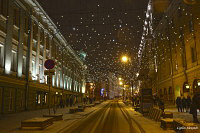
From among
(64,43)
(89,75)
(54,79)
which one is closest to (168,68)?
(54,79)

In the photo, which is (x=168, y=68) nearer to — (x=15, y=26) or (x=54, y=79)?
(x=54, y=79)

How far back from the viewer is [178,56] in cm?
3397

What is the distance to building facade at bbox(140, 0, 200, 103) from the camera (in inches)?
1037

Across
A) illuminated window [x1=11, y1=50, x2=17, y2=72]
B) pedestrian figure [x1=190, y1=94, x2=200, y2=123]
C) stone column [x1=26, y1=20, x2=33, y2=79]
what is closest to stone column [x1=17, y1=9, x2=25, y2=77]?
illuminated window [x1=11, y1=50, x2=17, y2=72]

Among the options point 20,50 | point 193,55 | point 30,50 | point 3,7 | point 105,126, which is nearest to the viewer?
point 105,126

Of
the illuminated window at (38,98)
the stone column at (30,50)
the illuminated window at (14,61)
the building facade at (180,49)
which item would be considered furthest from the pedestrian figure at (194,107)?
the illuminated window at (38,98)

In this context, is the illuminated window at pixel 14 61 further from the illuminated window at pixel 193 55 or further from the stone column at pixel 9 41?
the illuminated window at pixel 193 55

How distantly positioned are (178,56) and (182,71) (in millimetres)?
3085

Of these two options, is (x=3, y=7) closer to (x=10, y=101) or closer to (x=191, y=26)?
(x=10, y=101)

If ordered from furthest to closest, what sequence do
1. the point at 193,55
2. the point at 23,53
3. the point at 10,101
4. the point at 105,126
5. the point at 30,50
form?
1. the point at 30,50
2. the point at 23,53
3. the point at 193,55
4. the point at 10,101
5. the point at 105,126

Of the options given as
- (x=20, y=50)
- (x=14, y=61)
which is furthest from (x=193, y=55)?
(x=14, y=61)

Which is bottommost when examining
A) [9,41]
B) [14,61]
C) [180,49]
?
[14,61]

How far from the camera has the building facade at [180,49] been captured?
26328 millimetres

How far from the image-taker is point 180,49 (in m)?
32.5
